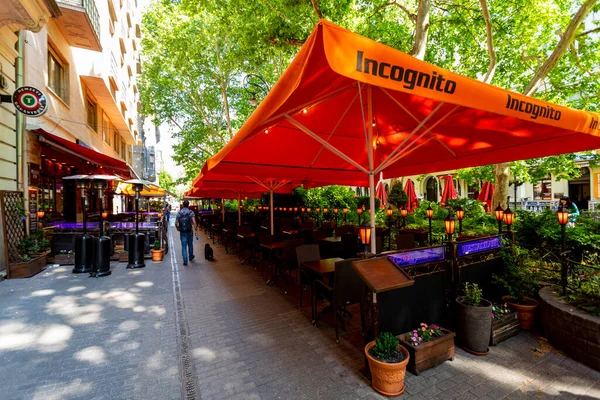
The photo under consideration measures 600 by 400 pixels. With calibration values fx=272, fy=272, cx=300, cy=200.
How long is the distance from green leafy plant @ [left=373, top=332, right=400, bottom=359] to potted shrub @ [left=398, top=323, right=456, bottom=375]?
1.03ft

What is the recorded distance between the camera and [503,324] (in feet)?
13.1

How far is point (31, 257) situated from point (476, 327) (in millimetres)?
10574

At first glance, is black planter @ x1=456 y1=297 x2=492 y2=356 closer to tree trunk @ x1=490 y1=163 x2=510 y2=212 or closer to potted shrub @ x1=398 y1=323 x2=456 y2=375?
potted shrub @ x1=398 y1=323 x2=456 y2=375

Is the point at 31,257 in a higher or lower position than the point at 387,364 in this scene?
higher

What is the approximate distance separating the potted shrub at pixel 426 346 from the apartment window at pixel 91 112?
1782cm

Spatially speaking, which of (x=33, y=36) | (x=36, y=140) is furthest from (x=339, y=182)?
(x=33, y=36)

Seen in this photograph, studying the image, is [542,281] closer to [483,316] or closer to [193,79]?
[483,316]

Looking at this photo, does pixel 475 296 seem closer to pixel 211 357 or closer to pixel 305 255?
pixel 305 255

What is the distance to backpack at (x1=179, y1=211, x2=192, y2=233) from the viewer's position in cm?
912

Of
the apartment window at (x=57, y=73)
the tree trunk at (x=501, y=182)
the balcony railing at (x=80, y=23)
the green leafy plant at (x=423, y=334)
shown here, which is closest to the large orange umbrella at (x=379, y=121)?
the green leafy plant at (x=423, y=334)

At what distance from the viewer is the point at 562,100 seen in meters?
12.8

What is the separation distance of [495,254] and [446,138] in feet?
7.33

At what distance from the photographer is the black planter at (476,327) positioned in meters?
3.57

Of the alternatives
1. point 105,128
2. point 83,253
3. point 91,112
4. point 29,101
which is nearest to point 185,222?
point 83,253
